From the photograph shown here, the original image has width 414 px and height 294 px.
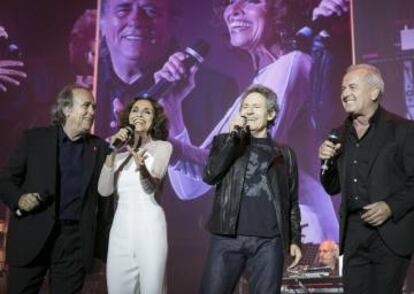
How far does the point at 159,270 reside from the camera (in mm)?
2770

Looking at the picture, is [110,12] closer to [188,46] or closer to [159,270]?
[188,46]

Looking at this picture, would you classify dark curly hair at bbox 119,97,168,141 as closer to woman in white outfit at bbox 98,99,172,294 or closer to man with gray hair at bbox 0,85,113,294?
woman in white outfit at bbox 98,99,172,294

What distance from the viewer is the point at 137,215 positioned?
285 cm

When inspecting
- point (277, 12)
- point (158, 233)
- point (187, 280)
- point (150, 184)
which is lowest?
point (187, 280)

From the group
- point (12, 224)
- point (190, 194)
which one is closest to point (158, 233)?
point (12, 224)

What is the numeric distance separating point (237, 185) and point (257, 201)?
12 centimetres

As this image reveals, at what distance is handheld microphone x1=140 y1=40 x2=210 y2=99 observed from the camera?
15.6ft

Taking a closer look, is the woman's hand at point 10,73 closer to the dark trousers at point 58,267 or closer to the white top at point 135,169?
the white top at point 135,169

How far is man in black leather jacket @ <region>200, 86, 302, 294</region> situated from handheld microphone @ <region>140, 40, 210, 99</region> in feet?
6.76

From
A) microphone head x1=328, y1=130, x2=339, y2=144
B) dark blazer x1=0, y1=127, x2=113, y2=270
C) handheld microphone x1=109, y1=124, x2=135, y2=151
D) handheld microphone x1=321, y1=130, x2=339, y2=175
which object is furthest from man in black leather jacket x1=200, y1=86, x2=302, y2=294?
dark blazer x1=0, y1=127, x2=113, y2=270

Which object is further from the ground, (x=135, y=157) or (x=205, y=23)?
(x=205, y=23)

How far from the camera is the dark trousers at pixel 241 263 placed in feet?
8.48

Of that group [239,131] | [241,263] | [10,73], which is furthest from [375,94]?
[10,73]

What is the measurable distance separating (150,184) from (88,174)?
1.07ft
